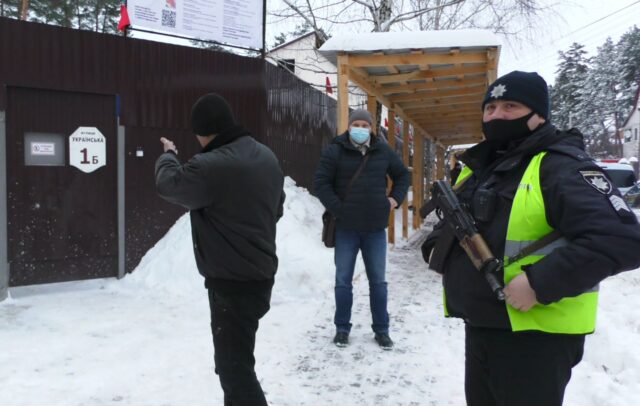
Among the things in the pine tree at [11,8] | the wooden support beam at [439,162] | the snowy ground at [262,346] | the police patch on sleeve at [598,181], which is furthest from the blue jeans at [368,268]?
the pine tree at [11,8]

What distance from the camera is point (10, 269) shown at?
5.25m

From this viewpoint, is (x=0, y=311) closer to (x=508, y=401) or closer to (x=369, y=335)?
(x=369, y=335)

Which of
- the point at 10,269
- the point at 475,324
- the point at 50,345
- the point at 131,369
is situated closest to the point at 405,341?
the point at 131,369

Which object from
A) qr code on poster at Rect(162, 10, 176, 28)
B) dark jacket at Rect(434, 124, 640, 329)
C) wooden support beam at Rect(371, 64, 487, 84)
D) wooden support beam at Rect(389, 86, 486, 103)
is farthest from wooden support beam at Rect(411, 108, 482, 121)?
dark jacket at Rect(434, 124, 640, 329)

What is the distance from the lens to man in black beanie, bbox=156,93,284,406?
2.40 m

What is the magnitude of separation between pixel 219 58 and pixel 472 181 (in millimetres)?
5473

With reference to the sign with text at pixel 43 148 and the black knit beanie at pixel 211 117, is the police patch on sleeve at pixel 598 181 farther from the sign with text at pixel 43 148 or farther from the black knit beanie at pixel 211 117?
the sign with text at pixel 43 148

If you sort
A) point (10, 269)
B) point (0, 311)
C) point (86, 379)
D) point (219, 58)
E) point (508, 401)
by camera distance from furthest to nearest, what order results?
point (219, 58) → point (10, 269) → point (0, 311) → point (86, 379) → point (508, 401)

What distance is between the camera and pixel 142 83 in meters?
6.07

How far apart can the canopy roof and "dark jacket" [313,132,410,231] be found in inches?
77.7

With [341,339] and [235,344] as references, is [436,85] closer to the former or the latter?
[341,339]

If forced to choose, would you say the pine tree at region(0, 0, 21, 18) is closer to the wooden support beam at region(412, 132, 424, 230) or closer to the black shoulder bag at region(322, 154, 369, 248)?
the wooden support beam at region(412, 132, 424, 230)

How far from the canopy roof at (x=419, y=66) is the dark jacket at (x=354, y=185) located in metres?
1.97

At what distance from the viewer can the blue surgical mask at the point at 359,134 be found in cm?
406
